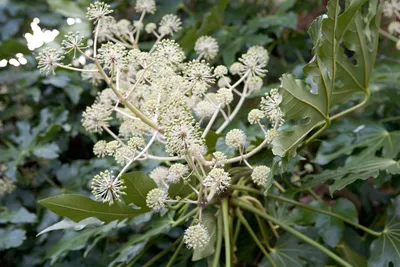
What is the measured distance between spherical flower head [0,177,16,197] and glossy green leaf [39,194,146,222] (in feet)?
1.62

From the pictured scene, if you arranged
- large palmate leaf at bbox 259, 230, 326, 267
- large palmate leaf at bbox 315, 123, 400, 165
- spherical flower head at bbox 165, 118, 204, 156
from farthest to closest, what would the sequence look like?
large palmate leaf at bbox 315, 123, 400, 165
large palmate leaf at bbox 259, 230, 326, 267
spherical flower head at bbox 165, 118, 204, 156

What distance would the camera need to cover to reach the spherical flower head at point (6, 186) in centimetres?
114

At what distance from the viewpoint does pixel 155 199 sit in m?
0.68

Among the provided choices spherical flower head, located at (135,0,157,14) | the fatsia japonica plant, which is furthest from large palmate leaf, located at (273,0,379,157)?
spherical flower head, located at (135,0,157,14)

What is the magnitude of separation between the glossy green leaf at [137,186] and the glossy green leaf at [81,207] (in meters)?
0.02

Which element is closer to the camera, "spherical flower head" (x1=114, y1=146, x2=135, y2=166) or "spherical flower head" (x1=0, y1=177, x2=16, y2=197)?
"spherical flower head" (x1=114, y1=146, x2=135, y2=166)

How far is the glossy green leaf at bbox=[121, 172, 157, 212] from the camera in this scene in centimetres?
69

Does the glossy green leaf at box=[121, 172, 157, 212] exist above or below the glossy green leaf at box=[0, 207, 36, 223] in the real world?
above

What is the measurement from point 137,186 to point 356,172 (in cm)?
36

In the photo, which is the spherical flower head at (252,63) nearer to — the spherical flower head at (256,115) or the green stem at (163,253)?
the spherical flower head at (256,115)

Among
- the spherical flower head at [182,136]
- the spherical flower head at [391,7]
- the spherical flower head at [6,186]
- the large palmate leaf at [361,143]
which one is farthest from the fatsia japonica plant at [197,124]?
the spherical flower head at [6,186]

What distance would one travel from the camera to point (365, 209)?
1.21 metres

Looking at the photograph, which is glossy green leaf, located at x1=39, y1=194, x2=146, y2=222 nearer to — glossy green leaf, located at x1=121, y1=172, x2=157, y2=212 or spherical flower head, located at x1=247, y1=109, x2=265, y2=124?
glossy green leaf, located at x1=121, y1=172, x2=157, y2=212

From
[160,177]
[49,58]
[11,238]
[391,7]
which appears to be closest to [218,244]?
[160,177]
